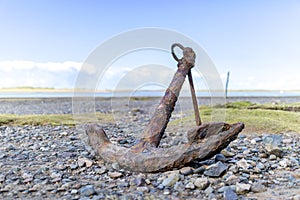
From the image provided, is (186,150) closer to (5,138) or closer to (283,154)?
(283,154)

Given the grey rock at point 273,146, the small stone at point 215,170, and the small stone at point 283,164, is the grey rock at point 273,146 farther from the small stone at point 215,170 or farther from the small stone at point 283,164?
the small stone at point 215,170

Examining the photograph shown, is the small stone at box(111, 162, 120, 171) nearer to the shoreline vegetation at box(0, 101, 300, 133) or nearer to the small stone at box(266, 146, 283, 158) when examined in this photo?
the small stone at box(266, 146, 283, 158)

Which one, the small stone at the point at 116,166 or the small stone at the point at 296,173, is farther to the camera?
the small stone at the point at 116,166

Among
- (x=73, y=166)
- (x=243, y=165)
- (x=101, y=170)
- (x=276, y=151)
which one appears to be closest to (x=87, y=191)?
(x=101, y=170)

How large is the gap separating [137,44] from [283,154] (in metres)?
2.96

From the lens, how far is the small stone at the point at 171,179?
3.29 meters

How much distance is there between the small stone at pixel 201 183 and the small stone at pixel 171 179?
0.23 metres

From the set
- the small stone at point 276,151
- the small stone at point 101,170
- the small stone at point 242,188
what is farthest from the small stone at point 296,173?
the small stone at point 101,170

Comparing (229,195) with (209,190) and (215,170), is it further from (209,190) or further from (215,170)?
(215,170)

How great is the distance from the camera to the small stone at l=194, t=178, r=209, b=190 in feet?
10.6

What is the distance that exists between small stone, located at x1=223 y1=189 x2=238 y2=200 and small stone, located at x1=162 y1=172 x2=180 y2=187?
1.91 ft

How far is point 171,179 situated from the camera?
11.0 feet

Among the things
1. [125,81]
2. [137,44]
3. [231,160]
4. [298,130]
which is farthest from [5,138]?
[298,130]

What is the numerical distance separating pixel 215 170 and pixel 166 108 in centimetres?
105
